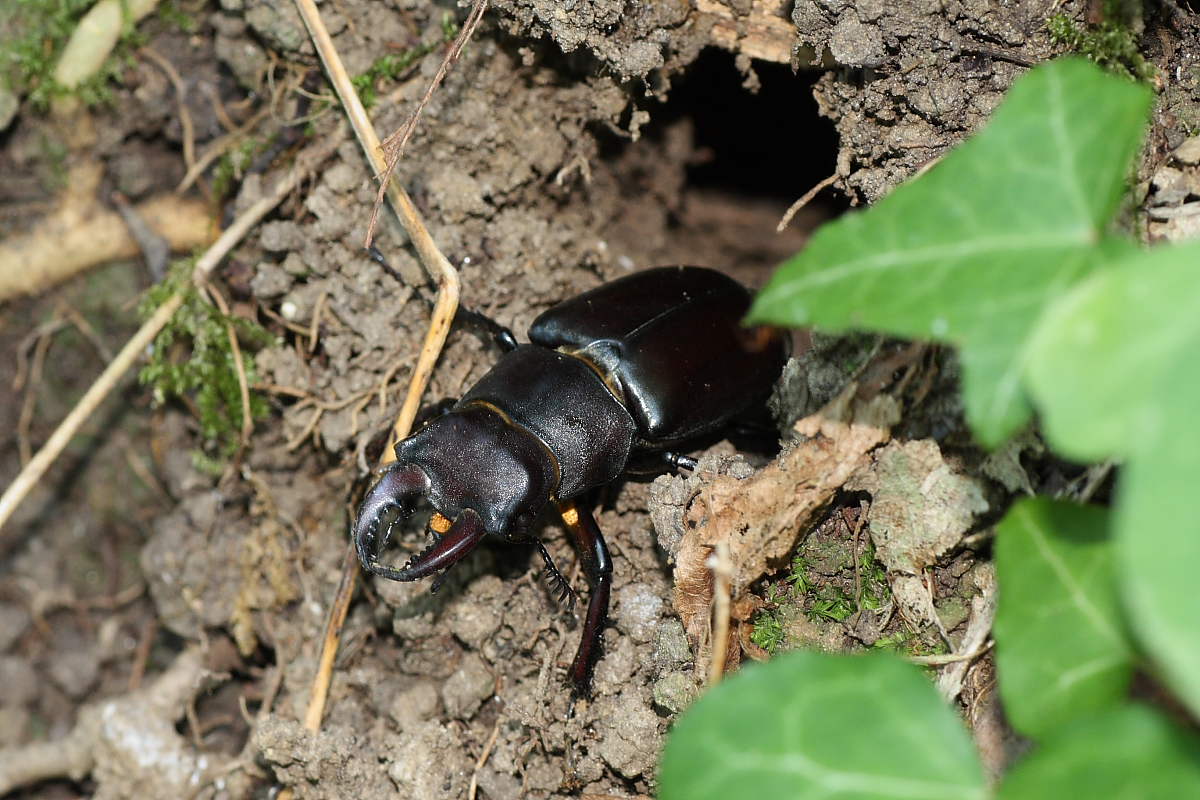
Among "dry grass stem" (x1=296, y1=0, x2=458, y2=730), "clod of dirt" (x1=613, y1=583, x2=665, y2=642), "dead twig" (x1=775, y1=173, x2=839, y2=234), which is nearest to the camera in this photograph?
"dead twig" (x1=775, y1=173, x2=839, y2=234)

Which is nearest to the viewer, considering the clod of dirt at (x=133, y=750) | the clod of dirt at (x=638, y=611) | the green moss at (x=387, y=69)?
the clod of dirt at (x=638, y=611)

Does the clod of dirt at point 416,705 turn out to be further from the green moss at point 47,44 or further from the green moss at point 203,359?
the green moss at point 47,44

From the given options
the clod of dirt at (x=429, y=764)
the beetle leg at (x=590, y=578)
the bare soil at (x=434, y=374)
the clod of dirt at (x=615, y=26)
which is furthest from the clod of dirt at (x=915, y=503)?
the clod of dirt at (x=615, y=26)

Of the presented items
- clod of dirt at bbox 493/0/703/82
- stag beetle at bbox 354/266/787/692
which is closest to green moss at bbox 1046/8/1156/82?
clod of dirt at bbox 493/0/703/82

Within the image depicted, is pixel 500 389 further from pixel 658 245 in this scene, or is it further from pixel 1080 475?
pixel 1080 475

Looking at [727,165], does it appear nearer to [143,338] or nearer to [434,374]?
[434,374]

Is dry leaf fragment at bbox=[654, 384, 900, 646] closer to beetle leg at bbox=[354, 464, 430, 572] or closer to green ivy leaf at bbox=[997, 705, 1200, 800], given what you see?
beetle leg at bbox=[354, 464, 430, 572]

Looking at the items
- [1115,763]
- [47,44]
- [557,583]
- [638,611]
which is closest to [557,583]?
[557,583]
